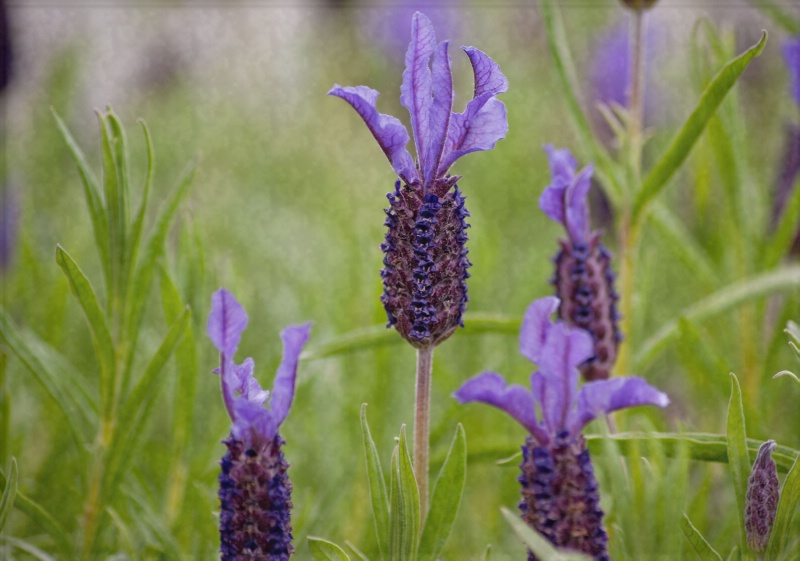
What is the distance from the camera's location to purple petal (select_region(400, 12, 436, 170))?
525 millimetres

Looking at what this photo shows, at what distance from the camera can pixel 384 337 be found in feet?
2.53

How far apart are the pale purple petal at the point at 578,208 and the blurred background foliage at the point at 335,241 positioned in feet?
0.44

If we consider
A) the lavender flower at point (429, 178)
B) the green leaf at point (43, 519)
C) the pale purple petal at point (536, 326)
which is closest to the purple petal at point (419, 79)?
the lavender flower at point (429, 178)

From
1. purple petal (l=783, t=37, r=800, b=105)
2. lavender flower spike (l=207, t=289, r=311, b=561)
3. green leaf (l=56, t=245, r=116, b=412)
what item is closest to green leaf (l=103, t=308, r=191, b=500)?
green leaf (l=56, t=245, r=116, b=412)

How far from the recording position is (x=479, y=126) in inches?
21.0

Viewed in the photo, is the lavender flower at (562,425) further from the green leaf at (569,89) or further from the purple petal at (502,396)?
the green leaf at (569,89)

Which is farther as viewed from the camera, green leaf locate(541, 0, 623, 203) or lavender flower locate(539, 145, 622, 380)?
green leaf locate(541, 0, 623, 203)

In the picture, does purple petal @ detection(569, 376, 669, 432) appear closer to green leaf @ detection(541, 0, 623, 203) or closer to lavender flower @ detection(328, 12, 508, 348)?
lavender flower @ detection(328, 12, 508, 348)

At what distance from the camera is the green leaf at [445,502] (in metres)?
0.55

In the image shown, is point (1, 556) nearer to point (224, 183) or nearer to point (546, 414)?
point (546, 414)

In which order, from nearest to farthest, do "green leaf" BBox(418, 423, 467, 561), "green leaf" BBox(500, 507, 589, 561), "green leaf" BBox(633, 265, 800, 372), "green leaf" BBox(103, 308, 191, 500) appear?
"green leaf" BBox(500, 507, 589, 561)
"green leaf" BBox(418, 423, 467, 561)
"green leaf" BBox(103, 308, 191, 500)
"green leaf" BBox(633, 265, 800, 372)

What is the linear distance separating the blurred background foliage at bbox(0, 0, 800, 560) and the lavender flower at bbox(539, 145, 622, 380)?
0.09m

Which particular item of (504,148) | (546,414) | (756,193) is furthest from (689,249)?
(504,148)

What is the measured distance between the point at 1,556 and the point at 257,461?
0.90 ft
